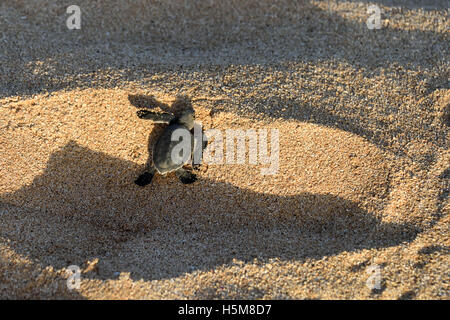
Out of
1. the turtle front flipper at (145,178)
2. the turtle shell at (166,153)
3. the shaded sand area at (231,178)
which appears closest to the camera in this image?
the shaded sand area at (231,178)

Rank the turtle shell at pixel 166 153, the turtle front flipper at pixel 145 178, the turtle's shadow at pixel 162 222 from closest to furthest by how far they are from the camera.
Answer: the turtle's shadow at pixel 162 222
the turtle shell at pixel 166 153
the turtle front flipper at pixel 145 178

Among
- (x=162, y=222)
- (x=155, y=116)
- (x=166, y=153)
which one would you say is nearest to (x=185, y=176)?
(x=166, y=153)

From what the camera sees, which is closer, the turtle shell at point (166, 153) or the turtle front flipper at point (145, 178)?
the turtle shell at point (166, 153)

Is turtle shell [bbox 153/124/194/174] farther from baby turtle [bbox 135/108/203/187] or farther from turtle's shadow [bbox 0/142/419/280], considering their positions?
turtle's shadow [bbox 0/142/419/280]

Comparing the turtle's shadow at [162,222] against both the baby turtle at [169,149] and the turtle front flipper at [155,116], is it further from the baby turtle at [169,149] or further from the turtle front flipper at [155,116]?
the turtle front flipper at [155,116]

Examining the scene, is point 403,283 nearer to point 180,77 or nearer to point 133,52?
point 180,77

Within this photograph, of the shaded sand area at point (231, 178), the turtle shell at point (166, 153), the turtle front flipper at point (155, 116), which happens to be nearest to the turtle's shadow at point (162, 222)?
the shaded sand area at point (231, 178)
